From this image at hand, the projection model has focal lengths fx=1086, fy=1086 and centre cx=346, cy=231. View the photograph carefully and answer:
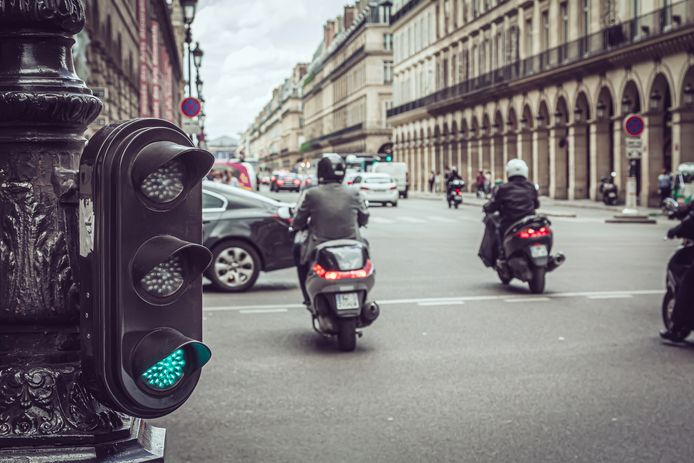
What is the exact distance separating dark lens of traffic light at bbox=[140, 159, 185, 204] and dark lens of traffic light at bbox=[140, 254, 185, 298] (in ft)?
0.40

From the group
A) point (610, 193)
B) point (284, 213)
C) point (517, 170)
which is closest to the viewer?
point (284, 213)

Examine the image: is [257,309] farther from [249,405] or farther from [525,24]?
[525,24]

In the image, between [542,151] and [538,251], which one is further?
[542,151]

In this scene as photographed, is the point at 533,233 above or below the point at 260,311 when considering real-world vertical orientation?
above

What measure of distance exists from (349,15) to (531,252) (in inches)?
4905

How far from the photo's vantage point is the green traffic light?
2098mm

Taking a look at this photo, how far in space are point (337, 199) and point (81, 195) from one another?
728 centimetres

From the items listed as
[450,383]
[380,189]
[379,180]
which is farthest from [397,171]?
[450,383]

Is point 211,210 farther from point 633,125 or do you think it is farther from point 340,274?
point 633,125

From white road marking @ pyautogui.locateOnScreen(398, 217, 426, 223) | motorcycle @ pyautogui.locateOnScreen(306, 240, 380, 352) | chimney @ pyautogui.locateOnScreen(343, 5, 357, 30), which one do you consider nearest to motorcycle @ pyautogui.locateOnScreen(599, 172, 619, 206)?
white road marking @ pyautogui.locateOnScreen(398, 217, 426, 223)

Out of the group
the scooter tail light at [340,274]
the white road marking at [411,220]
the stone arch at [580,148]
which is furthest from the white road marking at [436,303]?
the stone arch at [580,148]

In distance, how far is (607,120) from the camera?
45.6m

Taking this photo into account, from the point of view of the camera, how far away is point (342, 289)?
893 centimetres

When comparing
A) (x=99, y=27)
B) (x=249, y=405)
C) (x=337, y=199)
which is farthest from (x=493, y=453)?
(x=99, y=27)
